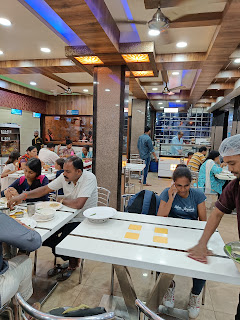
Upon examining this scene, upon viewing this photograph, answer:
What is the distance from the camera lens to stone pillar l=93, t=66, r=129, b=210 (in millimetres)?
4160

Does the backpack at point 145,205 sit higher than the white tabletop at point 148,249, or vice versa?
the backpack at point 145,205

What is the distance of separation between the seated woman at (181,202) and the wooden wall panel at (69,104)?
8.04 meters

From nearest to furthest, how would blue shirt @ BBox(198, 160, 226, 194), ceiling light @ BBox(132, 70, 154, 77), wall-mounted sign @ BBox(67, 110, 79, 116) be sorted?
1. blue shirt @ BBox(198, 160, 226, 194)
2. ceiling light @ BBox(132, 70, 154, 77)
3. wall-mounted sign @ BBox(67, 110, 79, 116)

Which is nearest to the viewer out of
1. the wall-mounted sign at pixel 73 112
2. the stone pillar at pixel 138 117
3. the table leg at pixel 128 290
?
the table leg at pixel 128 290

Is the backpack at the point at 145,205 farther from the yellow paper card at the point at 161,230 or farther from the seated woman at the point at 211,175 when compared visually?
the seated woman at the point at 211,175

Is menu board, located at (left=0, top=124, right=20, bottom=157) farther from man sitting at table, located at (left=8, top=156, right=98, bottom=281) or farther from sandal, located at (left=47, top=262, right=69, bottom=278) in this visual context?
sandal, located at (left=47, top=262, right=69, bottom=278)

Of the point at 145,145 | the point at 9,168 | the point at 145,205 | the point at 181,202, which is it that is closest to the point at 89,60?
the point at 9,168

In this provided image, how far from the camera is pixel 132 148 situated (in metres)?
9.18

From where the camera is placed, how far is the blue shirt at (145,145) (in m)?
7.08

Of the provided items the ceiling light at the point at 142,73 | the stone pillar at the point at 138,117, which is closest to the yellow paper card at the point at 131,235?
the ceiling light at the point at 142,73

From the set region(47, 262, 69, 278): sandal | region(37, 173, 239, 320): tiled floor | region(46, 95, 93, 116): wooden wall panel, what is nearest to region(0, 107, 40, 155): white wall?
region(46, 95, 93, 116): wooden wall panel

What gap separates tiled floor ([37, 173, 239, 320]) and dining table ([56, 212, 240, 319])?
0.54m

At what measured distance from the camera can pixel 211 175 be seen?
4.48m

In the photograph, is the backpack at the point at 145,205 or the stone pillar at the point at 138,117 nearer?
the backpack at the point at 145,205
